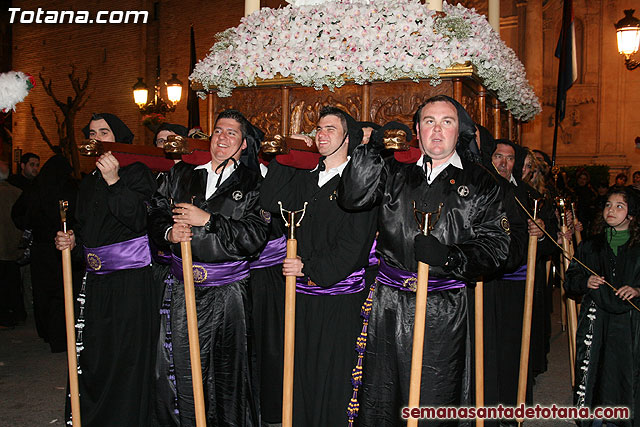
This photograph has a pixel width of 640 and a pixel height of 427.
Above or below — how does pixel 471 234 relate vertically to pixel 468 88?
below

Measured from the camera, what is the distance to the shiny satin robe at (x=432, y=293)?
338 centimetres

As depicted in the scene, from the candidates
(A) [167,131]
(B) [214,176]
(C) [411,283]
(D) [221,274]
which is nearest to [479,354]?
(C) [411,283]

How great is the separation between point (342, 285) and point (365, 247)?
334 mm

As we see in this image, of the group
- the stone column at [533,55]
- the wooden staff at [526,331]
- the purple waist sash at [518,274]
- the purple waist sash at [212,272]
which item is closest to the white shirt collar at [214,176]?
the purple waist sash at [212,272]

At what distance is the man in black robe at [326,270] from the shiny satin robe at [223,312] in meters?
0.22

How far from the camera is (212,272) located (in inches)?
161

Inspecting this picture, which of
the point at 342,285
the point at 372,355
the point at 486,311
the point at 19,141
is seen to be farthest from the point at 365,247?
the point at 19,141

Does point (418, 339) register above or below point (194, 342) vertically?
above

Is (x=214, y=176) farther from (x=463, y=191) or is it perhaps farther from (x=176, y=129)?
(x=463, y=191)

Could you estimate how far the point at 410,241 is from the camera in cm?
344

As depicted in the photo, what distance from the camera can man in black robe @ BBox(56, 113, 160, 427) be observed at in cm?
449

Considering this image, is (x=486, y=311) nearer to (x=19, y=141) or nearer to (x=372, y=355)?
(x=372, y=355)

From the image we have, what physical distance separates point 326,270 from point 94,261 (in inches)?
71.3

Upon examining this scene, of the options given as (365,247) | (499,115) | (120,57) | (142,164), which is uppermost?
(120,57)
